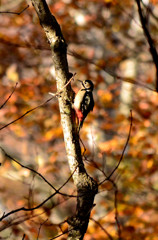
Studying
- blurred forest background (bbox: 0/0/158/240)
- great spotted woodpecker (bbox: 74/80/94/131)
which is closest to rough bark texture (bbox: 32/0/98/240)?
great spotted woodpecker (bbox: 74/80/94/131)

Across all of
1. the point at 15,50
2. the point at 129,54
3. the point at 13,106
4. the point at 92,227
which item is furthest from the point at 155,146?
the point at 15,50

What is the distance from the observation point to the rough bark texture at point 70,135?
2.00m

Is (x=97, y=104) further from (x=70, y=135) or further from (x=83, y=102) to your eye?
(x=70, y=135)

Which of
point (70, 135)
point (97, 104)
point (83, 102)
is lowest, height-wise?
point (70, 135)

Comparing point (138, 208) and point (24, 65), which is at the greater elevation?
point (24, 65)

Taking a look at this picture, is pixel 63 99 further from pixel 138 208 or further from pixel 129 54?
pixel 129 54

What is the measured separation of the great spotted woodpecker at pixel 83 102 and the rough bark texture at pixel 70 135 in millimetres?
126

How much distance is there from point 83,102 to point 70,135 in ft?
1.34

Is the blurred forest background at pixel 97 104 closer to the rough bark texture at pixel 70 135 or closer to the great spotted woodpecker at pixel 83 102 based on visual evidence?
the great spotted woodpecker at pixel 83 102

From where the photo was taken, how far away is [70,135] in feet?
6.84

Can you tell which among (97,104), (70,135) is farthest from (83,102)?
(97,104)

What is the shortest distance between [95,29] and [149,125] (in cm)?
344

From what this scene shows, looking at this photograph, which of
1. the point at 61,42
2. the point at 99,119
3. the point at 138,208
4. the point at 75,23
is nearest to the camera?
the point at 61,42

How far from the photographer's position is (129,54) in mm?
8039
